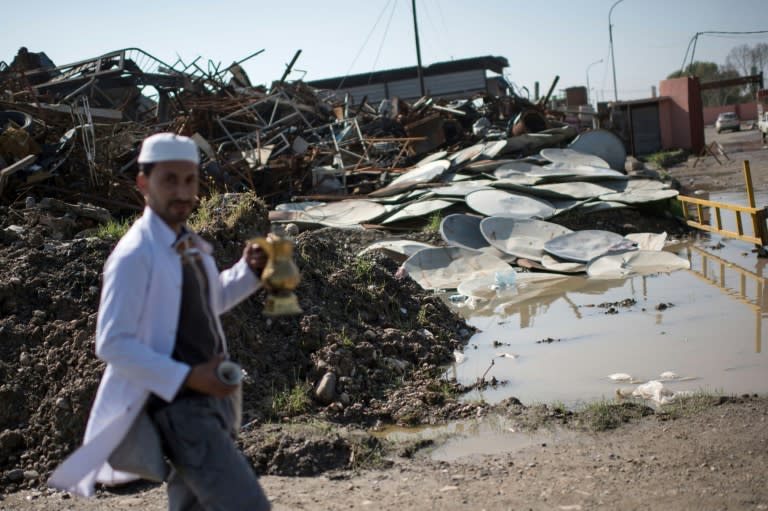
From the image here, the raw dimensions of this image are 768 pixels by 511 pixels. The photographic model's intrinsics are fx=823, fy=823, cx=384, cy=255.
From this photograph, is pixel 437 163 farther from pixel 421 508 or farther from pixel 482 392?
pixel 421 508

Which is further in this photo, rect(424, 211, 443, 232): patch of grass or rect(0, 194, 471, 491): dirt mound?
rect(424, 211, 443, 232): patch of grass

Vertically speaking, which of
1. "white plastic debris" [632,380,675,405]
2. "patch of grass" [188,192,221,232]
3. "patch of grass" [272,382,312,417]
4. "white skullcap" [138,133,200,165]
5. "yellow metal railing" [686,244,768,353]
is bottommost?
"yellow metal railing" [686,244,768,353]

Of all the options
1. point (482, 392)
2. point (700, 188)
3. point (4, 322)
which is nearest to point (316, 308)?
point (482, 392)

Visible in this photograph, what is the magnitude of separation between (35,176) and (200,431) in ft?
31.7

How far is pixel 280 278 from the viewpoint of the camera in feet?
8.06

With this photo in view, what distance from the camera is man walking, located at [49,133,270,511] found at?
222 centimetres

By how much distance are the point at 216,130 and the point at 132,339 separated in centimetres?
1504

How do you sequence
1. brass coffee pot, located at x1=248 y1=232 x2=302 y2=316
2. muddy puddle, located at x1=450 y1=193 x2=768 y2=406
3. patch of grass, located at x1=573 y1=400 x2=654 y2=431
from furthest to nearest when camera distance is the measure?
muddy puddle, located at x1=450 y1=193 x2=768 y2=406 < patch of grass, located at x1=573 y1=400 x2=654 y2=431 < brass coffee pot, located at x1=248 y1=232 x2=302 y2=316

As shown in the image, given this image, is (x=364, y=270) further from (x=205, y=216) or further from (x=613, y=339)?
(x=613, y=339)

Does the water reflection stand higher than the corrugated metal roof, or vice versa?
the corrugated metal roof

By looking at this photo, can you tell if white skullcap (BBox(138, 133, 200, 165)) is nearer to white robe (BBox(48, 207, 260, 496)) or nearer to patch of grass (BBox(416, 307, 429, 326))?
white robe (BBox(48, 207, 260, 496))

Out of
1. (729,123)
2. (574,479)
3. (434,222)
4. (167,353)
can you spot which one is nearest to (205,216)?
(574,479)

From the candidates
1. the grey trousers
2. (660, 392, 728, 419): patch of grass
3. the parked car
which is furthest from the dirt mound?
the parked car

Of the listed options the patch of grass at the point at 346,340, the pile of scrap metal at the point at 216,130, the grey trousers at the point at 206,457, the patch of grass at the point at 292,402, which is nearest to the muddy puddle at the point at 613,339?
the patch of grass at the point at 292,402
